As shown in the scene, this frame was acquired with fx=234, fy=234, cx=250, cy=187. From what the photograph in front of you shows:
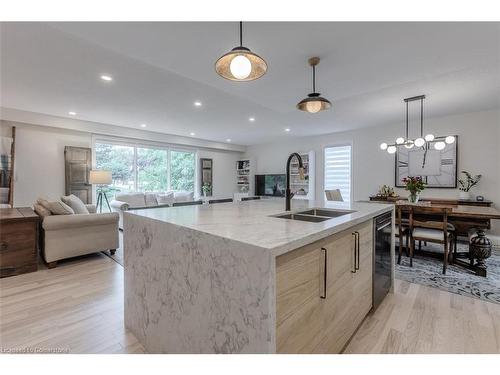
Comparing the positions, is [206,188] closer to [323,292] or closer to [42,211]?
[42,211]

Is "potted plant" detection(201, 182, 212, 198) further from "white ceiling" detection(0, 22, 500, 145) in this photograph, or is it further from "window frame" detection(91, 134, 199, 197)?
"white ceiling" detection(0, 22, 500, 145)

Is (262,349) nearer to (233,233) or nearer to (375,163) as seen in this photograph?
(233,233)

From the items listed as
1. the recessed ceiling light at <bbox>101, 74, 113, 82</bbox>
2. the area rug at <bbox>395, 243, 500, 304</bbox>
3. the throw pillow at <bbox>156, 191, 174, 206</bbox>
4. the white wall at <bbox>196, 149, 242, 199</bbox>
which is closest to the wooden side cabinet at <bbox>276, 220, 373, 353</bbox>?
the area rug at <bbox>395, 243, 500, 304</bbox>

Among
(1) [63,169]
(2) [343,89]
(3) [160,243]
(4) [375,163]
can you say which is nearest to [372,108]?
(2) [343,89]

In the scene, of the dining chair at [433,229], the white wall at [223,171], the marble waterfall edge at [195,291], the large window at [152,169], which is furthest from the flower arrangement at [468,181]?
the large window at [152,169]

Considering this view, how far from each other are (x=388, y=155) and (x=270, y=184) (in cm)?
367

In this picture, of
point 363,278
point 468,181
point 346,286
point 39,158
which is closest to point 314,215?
point 363,278

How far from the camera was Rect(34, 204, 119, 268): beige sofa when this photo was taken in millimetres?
3045

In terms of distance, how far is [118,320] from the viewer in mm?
1927

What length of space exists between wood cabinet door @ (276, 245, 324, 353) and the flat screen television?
21.1 feet

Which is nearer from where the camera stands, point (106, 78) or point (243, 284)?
point (243, 284)

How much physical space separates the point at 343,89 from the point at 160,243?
2.95 metres

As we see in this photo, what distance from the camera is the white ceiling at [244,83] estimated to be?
75.5 inches

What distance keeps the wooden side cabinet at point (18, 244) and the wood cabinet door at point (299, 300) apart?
137 inches
